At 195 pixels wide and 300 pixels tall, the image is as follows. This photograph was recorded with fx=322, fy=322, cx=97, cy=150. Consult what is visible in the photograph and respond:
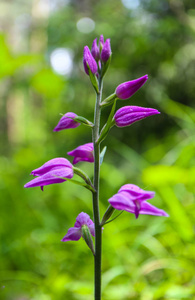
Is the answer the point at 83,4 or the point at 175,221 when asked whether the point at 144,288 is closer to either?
the point at 175,221

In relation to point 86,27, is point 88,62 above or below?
below

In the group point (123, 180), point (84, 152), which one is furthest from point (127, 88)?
point (123, 180)

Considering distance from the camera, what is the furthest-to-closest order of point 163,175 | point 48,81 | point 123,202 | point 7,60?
point 48,81 < point 7,60 < point 163,175 < point 123,202

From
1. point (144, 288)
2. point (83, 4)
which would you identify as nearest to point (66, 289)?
point (144, 288)

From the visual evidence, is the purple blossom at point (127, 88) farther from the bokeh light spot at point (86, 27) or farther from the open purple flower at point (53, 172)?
the bokeh light spot at point (86, 27)

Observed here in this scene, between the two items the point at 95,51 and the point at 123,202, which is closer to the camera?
the point at 123,202

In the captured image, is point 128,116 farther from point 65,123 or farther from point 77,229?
point 77,229
